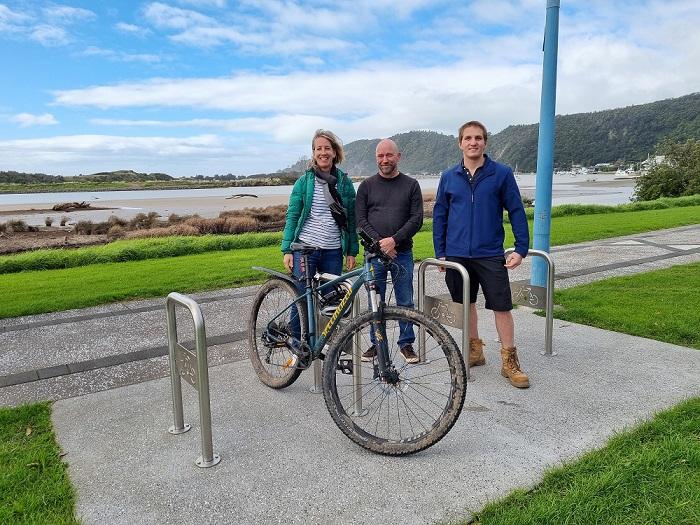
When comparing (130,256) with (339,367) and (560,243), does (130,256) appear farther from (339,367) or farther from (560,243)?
(339,367)

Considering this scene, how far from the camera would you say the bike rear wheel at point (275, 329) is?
158 inches

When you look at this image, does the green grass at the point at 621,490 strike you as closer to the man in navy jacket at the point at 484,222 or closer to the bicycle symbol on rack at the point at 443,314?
the man in navy jacket at the point at 484,222

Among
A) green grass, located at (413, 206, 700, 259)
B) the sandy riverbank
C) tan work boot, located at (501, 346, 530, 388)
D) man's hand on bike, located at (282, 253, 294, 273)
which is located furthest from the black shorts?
the sandy riverbank

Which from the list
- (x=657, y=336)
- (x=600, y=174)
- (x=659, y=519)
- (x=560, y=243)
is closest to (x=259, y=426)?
(x=659, y=519)

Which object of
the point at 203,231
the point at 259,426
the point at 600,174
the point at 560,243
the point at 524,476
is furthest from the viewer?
the point at 600,174

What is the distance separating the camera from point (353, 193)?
4.32 m

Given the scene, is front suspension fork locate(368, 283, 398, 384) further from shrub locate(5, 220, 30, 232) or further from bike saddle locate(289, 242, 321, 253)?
shrub locate(5, 220, 30, 232)

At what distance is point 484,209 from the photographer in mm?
4086

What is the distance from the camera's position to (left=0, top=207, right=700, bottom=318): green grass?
24.8 feet

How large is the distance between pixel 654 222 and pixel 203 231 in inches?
644

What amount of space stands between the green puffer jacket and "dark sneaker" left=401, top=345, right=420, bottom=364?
0.93 meters

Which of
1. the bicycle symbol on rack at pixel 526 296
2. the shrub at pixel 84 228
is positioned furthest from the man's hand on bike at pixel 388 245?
the shrub at pixel 84 228

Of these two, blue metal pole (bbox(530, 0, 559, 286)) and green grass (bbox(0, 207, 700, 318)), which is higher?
blue metal pole (bbox(530, 0, 559, 286))

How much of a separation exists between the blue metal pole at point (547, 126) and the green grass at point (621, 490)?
3.25 meters
